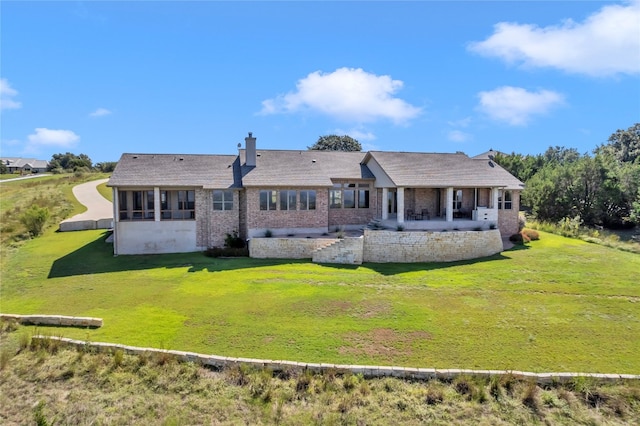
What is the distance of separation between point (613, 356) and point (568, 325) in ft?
5.79

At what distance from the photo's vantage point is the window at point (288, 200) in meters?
22.2

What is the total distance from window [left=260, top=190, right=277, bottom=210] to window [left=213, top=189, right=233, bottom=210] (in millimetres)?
2059

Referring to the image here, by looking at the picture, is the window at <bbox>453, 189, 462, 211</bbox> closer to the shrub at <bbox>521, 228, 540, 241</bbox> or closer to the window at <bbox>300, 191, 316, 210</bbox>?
the shrub at <bbox>521, 228, 540, 241</bbox>

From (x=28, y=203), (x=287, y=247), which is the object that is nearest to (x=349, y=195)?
(x=287, y=247)

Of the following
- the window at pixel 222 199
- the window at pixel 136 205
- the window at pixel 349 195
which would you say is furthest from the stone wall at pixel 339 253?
the window at pixel 136 205

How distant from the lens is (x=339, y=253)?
63.2ft

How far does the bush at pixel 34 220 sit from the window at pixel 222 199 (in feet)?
42.3

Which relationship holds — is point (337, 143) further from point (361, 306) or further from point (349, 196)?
point (361, 306)

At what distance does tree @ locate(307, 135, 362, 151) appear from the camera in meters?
62.8

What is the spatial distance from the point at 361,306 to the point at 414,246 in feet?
26.9

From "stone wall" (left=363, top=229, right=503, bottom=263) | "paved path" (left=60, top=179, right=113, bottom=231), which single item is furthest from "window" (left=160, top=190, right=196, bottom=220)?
"stone wall" (left=363, top=229, right=503, bottom=263)

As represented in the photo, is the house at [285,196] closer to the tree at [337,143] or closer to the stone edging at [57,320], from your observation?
the stone edging at [57,320]

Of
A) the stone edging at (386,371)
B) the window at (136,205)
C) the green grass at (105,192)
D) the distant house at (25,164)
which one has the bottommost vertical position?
the stone edging at (386,371)

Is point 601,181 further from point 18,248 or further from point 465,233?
point 18,248
